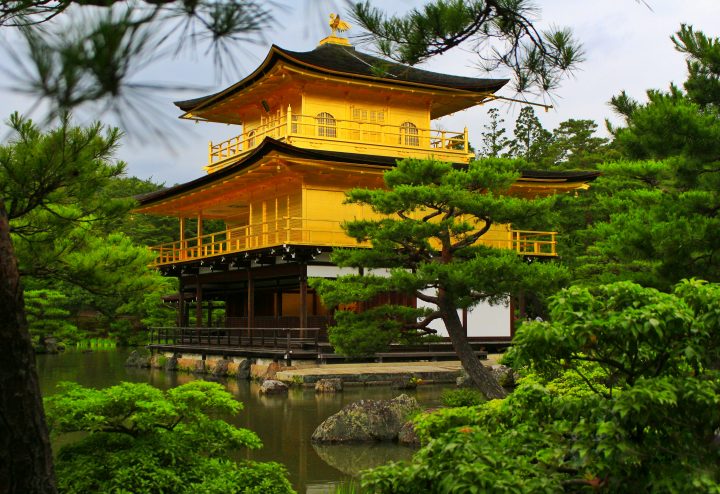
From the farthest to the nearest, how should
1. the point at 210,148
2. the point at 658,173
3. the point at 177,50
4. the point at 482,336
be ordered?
the point at 210,148 → the point at 482,336 → the point at 658,173 → the point at 177,50

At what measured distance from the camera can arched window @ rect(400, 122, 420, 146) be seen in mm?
22625

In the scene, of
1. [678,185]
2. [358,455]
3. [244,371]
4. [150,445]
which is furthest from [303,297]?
[150,445]

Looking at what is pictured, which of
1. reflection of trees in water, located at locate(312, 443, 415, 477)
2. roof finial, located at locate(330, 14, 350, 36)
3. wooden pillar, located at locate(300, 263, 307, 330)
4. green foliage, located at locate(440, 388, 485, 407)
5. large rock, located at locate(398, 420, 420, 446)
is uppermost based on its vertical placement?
roof finial, located at locate(330, 14, 350, 36)

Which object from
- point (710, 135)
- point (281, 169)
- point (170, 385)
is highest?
point (281, 169)

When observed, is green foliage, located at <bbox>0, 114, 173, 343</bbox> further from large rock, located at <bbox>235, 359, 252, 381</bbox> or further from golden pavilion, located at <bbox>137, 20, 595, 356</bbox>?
golden pavilion, located at <bbox>137, 20, 595, 356</bbox>

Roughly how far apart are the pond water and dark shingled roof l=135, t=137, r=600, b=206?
4485 mm

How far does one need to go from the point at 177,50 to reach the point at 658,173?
854 cm

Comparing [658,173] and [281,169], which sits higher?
[281,169]

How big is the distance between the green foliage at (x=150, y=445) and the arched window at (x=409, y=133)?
1740 centimetres

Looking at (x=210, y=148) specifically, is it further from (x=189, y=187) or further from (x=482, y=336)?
(x=482, y=336)

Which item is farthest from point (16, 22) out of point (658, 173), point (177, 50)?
point (658, 173)

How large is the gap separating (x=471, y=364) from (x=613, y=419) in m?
7.41

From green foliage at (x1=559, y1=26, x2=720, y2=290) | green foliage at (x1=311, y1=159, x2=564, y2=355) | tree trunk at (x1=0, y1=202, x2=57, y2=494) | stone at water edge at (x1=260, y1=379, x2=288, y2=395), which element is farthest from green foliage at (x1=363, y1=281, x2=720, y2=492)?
stone at water edge at (x1=260, y1=379, x2=288, y2=395)

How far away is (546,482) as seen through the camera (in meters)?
3.50
